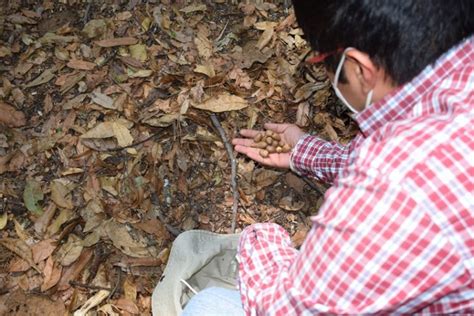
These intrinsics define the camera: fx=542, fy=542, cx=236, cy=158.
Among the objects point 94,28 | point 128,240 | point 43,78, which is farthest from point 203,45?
point 128,240

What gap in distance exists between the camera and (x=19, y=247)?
219 cm

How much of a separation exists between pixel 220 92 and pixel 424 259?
1.63 m

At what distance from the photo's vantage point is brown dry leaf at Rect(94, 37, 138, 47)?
262 cm

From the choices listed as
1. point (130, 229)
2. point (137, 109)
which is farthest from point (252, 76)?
point (130, 229)

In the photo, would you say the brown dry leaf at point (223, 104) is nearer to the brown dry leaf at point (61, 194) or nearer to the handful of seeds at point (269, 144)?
the handful of seeds at point (269, 144)

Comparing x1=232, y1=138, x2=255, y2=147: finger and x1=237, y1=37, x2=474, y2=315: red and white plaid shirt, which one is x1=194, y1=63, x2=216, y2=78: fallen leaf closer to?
x1=232, y1=138, x2=255, y2=147: finger

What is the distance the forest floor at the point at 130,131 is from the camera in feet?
7.14

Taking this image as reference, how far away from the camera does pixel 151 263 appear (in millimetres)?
2166

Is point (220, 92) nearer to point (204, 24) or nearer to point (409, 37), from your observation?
point (204, 24)

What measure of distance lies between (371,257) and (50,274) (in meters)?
1.54

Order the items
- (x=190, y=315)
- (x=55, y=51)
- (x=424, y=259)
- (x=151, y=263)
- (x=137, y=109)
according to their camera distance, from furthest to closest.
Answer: (x=55, y=51) → (x=137, y=109) → (x=151, y=263) → (x=190, y=315) → (x=424, y=259)

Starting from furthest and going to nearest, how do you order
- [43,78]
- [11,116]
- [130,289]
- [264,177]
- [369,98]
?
1. [43,78]
2. [11,116]
3. [264,177]
4. [130,289]
5. [369,98]

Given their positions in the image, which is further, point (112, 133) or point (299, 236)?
point (112, 133)

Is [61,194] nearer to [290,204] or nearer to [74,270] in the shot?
[74,270]
